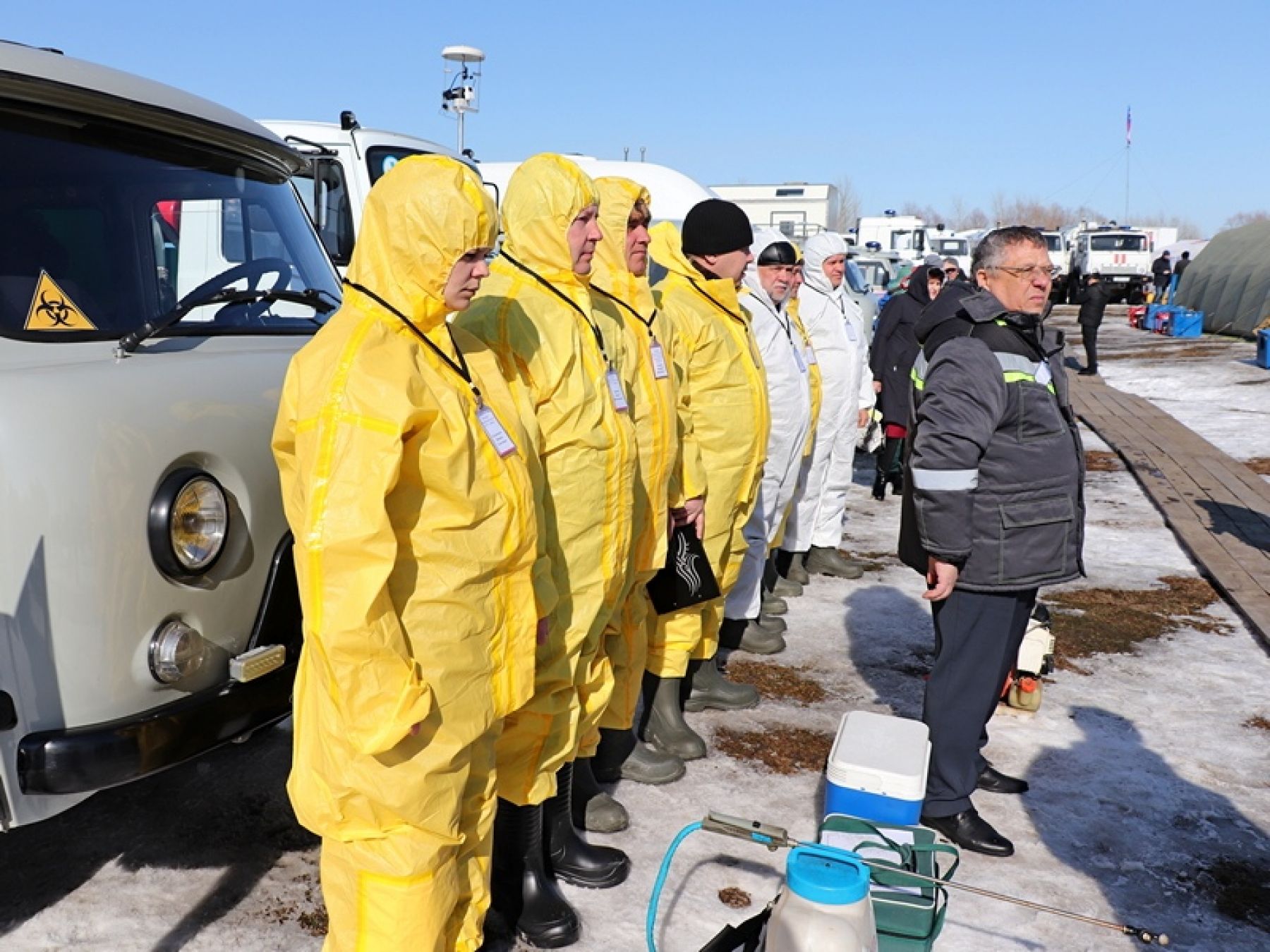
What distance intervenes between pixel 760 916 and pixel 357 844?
933mm

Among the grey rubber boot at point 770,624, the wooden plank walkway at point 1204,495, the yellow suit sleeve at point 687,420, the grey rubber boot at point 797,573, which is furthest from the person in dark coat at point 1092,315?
the yellow suit sleeve at point 687,420

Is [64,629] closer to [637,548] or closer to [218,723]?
[218,723]

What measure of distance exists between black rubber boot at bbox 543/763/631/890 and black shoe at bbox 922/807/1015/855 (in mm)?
1168

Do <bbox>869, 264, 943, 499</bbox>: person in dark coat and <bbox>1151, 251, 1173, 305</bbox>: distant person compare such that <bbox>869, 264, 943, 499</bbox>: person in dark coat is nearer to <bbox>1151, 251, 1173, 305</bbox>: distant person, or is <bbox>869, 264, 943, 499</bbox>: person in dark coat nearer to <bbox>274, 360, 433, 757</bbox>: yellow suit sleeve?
<bbox>274, 360, 433, 757</bbox>: yellow suit sleeve

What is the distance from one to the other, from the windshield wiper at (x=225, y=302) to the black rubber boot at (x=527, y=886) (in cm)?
164

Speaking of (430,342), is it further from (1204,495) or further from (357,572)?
(1204,495)

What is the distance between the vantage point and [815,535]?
740 centimetres

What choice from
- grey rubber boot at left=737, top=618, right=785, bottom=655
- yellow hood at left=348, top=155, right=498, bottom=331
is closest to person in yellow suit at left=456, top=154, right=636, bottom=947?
yellow hood at left=348, top=155, right=498, bottom=331

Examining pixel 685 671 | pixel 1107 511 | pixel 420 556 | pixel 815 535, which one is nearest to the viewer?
pixel 420 556

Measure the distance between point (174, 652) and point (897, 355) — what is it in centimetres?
648

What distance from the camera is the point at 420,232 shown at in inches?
95.0

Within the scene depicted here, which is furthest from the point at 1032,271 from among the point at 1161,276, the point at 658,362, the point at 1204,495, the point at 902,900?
the point at 1161,276

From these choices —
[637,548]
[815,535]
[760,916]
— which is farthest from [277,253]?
[815,535]

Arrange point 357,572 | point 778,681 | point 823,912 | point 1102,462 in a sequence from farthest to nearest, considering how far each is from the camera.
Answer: point 1102,462
point 778,681
point 823,912
point 357,572
